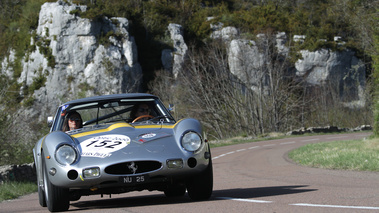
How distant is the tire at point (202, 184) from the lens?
22.9 ft

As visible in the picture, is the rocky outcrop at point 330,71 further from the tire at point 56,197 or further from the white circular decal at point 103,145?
the tire at point 56,197

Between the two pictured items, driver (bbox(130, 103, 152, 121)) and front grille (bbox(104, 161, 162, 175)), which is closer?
front grille (bbox(104, 161, 162, 175))

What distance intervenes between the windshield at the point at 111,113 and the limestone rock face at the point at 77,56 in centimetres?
4628

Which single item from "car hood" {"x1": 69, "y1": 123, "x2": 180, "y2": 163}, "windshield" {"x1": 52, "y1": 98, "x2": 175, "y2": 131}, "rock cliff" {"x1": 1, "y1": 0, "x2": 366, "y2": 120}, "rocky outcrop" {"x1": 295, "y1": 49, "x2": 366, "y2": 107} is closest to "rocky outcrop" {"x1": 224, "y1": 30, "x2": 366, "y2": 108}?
"rocky outcrop" {"x1": 295, "y1": 49, "x2": 366, "y2": 107}

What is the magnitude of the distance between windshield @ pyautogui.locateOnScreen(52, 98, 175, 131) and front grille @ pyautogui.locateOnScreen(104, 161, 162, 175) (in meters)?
1.46

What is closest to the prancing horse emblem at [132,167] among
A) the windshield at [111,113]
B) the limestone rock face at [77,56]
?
the windshield at [111,113]

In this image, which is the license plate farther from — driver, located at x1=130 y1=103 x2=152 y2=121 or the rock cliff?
the rock cliff

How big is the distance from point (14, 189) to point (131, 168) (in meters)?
5.87

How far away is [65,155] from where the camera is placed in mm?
6699

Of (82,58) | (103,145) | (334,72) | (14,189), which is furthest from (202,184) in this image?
(334,72)

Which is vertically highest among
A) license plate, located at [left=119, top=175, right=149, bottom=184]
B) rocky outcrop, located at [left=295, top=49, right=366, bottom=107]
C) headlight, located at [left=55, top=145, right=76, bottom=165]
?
headlight, located at [left=55, top=145, right=76, bottom=165]

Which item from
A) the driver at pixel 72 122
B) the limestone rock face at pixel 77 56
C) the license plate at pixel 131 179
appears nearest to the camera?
the license plate at pixel 131 179

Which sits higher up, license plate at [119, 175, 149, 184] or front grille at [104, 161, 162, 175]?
front grille at [104, 161, 162, 175]

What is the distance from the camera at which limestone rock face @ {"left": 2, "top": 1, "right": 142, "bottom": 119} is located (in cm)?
5525
